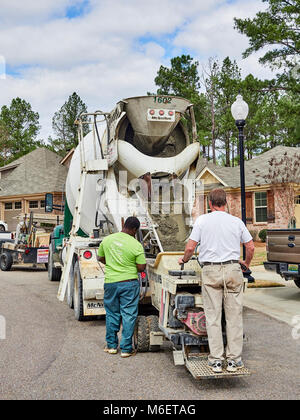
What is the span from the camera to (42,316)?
28.5 ft

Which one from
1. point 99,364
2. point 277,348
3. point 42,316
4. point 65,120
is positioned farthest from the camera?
point 65,120

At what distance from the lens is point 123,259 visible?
19.8 feet

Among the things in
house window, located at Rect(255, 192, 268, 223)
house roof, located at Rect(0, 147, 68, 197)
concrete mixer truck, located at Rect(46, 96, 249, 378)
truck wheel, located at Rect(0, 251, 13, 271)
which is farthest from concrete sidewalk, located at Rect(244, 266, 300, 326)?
house roof, located at Rect(0, 147, 68, 197)

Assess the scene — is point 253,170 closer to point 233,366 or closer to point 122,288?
point 122,288

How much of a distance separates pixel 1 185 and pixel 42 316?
3559 cm

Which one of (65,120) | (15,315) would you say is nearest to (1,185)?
(65,120)

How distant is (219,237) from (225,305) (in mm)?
718

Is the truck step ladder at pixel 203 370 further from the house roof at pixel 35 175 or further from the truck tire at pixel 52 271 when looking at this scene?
the house roof at pixel 35 175

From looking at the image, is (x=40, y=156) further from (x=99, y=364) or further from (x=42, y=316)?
(x=99, y=364)

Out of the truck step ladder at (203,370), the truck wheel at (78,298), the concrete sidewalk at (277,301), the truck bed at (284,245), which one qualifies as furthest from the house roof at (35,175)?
the truck step ladder at (203,370)

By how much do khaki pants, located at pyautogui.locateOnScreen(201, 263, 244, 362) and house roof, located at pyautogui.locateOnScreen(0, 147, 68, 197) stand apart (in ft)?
107

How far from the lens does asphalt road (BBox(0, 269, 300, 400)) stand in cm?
464

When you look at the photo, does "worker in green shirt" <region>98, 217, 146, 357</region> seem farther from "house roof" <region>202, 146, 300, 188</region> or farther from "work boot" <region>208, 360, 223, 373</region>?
"house roof" <region>202, 146, 300, 188</region>

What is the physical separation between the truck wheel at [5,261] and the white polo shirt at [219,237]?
14049mm
